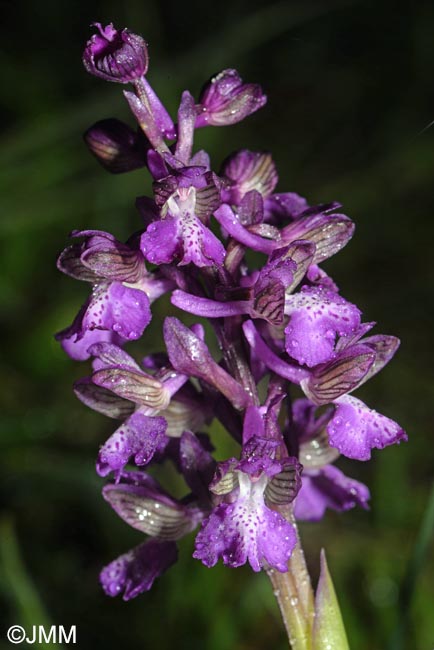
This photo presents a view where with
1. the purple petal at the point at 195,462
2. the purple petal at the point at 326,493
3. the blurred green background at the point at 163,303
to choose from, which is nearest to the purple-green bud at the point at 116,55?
the purple petal at the point at 195,462

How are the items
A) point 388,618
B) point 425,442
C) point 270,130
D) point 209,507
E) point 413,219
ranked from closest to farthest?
point 209,507 < point 388,618 < point 425,442 < point 413,219 < point 270,130

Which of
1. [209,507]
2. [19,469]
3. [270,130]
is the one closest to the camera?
[209,507]

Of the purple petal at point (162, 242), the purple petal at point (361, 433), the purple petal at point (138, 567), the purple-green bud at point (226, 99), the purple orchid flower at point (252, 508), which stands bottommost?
the purple petal at point (138, 567)

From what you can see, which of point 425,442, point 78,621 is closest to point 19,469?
point 78,621

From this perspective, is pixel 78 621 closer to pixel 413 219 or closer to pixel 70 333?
pixel 70 333

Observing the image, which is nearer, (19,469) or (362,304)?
(19,469)

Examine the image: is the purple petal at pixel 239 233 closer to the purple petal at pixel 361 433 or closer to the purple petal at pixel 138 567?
the purple petal at pixel 361 433

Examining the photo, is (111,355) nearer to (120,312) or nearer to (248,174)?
(120,312)
